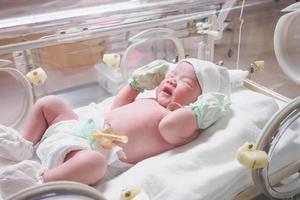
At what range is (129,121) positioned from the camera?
1.14 metres

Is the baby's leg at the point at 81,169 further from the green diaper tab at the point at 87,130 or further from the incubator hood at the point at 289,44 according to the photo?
the incubator hood at the point at 289,44

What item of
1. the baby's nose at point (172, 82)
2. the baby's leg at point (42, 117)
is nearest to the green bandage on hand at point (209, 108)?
the baby's nose at point (172, 82)

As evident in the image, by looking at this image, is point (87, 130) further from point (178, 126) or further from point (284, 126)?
point (284, 126)

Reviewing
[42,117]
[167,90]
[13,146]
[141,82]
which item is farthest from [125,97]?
[13,146]

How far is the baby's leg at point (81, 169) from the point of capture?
929mm

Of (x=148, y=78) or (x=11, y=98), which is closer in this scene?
(x=148, y=78)

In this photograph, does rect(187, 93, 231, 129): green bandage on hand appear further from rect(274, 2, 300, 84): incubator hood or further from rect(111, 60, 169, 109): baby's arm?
rect(274, 2, 300, 84): incubator hood

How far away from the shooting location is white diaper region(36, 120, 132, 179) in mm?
1002

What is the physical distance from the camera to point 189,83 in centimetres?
121

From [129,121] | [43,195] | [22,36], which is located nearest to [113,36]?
[22,36]

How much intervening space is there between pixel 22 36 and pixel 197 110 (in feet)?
2.24

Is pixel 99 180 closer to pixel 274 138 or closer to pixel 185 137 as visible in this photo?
pixel 185 137

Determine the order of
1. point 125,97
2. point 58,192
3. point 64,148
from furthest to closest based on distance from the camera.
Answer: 1. point 125,97
2. point 64,148
3. point 58,192

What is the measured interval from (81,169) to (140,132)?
0.25 m
